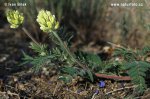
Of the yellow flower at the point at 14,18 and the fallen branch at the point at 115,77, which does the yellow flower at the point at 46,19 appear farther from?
the fallen branch at the point at 115,77

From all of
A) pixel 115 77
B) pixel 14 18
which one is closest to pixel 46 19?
pixel 14 18

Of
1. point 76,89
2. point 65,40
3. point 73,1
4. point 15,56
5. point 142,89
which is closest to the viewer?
point 142,89

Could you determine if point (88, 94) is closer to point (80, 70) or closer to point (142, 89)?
point (80, 70)

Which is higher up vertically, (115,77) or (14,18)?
(14,18)

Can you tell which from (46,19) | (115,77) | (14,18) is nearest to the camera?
(46,19)

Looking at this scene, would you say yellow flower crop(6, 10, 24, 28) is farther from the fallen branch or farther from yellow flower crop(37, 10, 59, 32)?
the fallen branch

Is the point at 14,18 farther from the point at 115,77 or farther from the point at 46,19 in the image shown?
the point at 115,77

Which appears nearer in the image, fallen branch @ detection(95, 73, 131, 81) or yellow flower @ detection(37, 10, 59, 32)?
yellow flower @ detection(37, 10, 59, 32)

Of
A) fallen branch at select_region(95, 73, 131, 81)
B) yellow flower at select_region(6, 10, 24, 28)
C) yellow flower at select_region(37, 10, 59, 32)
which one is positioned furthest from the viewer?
fallen branch at select_region(95, 73, 131, 81)

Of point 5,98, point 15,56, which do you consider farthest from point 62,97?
point 15,56

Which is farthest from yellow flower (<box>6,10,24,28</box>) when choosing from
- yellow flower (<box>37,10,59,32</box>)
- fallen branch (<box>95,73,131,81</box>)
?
fallen branch (<box>95,73,131,81</box>)

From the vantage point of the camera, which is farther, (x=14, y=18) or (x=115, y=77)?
(x=115, y=77)
